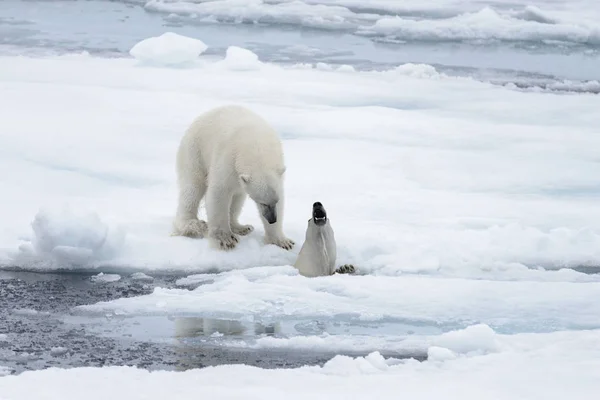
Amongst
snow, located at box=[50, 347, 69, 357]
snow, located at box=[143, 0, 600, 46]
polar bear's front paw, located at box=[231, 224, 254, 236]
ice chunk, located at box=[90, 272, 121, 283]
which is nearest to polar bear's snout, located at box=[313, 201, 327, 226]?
polar bear's front paw, located at box=[231, 224, 254, 236]

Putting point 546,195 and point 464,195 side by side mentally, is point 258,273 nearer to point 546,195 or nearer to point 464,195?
point 464,195

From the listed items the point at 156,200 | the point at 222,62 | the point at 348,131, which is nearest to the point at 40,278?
the point at 156,200

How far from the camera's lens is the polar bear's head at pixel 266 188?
4.67 meters

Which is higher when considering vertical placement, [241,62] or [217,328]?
[241,62]

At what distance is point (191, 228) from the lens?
5.18 metres

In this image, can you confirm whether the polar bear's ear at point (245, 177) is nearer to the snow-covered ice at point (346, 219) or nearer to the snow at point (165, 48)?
the snow-covered ice at point (346, 219)

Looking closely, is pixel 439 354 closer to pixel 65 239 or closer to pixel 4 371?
pixel 4 371

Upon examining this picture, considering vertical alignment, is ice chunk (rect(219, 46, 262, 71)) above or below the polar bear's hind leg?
above

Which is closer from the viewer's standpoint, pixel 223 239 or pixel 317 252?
pixel 317 252

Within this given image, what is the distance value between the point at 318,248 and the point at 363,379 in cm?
150

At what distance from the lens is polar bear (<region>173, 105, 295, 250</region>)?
470 cm

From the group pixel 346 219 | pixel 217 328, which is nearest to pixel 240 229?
pixel 346 219

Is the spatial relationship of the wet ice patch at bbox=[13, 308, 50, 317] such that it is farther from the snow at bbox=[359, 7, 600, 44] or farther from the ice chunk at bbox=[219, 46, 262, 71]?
the snow at bbox=[359, 7, 600, 44]

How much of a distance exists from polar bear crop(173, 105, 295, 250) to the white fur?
0.23 meters
